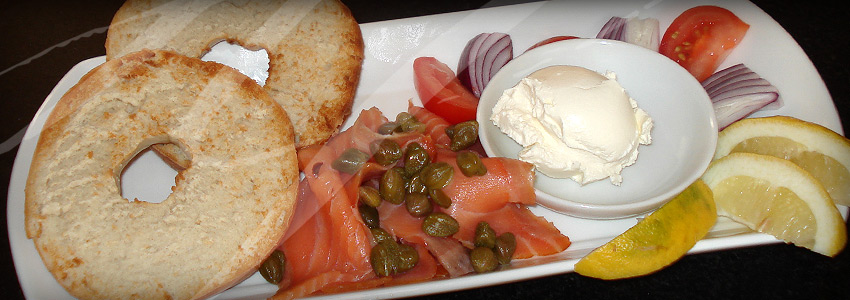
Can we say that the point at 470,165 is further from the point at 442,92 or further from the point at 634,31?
the point at 634,31

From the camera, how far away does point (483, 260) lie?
6.89ft

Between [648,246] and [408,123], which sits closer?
[648,246]

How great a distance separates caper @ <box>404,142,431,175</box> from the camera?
7.41 ft

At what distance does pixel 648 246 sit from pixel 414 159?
0.93 metres

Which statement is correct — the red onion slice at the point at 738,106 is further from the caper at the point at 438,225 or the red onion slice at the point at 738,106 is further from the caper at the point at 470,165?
the caper at the point at 438,225

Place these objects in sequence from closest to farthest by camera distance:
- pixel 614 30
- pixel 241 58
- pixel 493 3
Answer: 1. pixel 241 58
2. pixel 614 30
3. pixel 493 3

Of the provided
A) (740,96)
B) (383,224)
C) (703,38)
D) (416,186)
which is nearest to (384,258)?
(383,224)

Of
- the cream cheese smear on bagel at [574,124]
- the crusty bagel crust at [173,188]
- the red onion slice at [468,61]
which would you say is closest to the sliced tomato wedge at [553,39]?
the red onion slice at [468,61]

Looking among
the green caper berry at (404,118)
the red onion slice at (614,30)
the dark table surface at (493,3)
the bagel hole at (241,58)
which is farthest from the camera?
the red onion slice at (614,30)

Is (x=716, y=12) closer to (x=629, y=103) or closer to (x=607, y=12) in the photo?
(x=607, y=12)

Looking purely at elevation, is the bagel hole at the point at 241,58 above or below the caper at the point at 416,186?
above

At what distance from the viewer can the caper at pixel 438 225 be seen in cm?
217

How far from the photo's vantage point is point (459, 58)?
286cm

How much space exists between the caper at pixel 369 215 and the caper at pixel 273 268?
351mm
